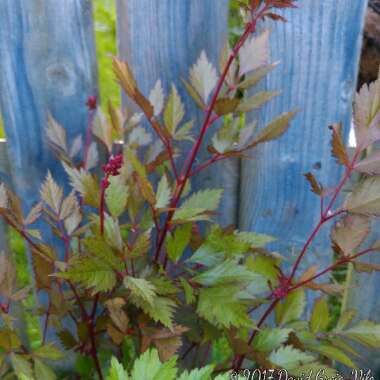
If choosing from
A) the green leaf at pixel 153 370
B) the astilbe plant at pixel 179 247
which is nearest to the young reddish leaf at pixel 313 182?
the astilbe plant at pixel 179 247

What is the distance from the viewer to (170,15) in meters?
1.53

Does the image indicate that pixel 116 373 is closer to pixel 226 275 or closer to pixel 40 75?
pixel 226 275

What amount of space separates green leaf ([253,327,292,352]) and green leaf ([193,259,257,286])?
23 centimetres

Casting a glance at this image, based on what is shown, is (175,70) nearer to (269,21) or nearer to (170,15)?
(170,15)

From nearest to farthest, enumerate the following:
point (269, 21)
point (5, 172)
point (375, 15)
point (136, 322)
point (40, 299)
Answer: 1. point (136, 322)
2. point (269, 21)
3. point (5, 172)
4. point (40, 299)
5. point (375, 15)

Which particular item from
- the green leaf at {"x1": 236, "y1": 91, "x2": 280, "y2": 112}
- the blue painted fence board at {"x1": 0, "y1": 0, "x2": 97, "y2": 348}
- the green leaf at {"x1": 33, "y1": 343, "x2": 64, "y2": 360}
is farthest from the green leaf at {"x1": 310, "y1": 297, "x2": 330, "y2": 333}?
the blue painted fence board at {"x1": 0, "y1": 0, "x2": 97, "y2": 348}

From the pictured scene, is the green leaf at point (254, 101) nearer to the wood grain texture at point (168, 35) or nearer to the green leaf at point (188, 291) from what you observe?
the wood grain texture at point (168, 35)

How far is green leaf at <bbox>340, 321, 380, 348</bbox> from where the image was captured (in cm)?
140

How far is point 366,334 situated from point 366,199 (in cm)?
43

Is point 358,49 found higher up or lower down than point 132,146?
higher up

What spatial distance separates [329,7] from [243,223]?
0.71 metres

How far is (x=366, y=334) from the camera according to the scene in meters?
1.42

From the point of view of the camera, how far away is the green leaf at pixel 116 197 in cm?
118

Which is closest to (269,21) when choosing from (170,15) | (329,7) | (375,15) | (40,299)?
(329,7)
